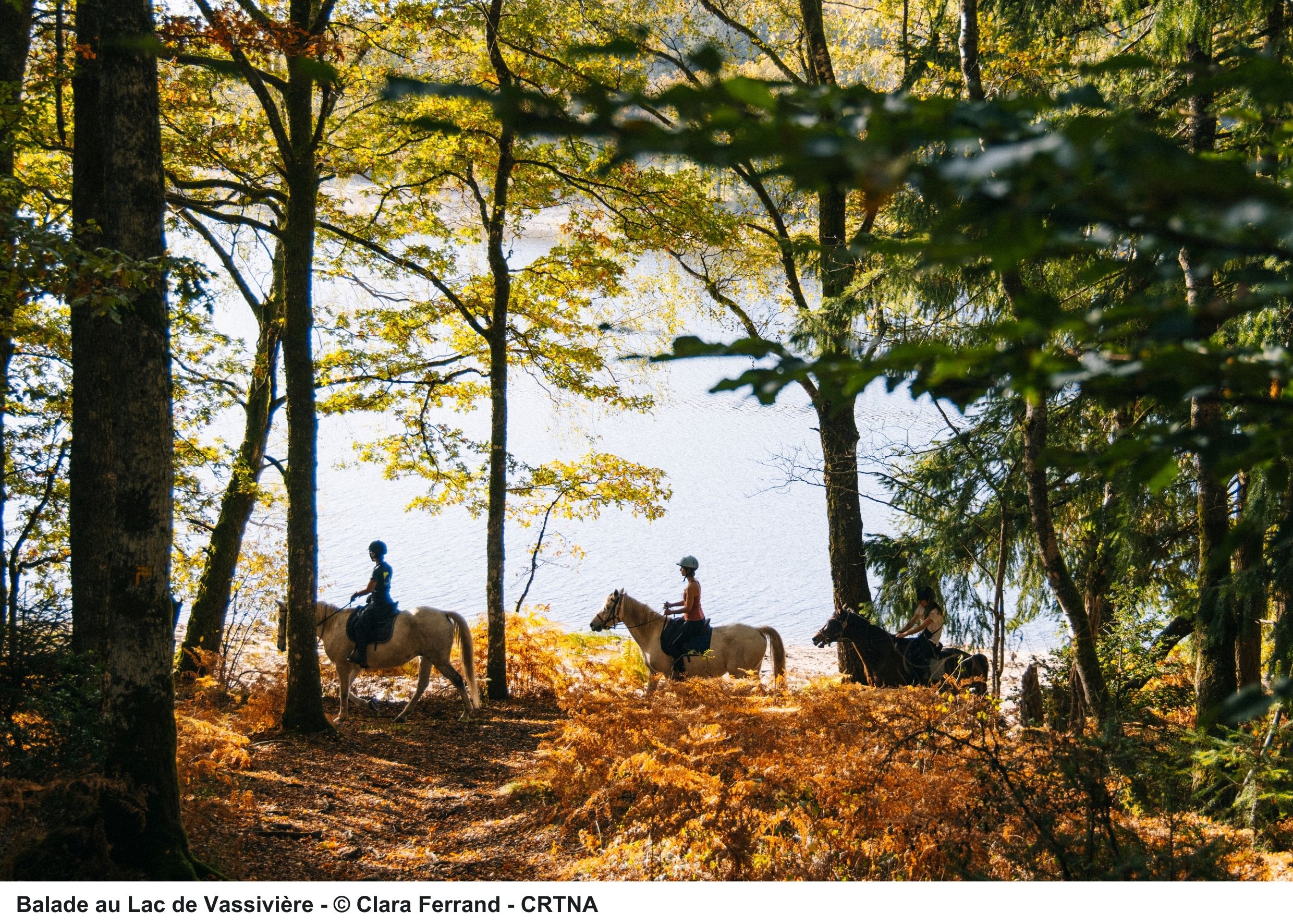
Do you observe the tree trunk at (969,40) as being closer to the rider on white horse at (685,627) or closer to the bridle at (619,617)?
the rider on white horse at (685,627)

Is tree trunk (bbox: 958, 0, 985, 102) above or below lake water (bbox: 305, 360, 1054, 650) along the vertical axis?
above

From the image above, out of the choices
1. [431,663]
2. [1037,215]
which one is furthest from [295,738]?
[1037,215]

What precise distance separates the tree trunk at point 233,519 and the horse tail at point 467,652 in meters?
3.57

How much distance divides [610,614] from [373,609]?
9.49 feet

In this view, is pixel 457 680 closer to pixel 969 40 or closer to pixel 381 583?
pixel 381 583

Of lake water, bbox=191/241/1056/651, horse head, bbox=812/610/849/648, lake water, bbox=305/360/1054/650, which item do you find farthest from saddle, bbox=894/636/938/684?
lake water, bbox=305/360/1054/650

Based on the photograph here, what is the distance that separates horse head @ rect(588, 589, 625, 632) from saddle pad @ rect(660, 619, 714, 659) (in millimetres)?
662

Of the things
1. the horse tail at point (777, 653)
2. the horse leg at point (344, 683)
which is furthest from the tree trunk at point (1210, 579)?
the horse leg at point (344, 683)

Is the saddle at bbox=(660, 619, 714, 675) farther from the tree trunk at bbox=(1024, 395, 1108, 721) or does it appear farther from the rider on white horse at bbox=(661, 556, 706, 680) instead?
the tree trunk at bbox=(1024, 395, 1108, 721)

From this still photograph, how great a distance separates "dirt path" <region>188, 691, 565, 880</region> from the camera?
6.42 metres

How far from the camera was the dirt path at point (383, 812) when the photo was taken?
6422 mm

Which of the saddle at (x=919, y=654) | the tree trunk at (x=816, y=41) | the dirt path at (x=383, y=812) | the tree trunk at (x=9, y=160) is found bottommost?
the dirt path at (x=383, y=812)

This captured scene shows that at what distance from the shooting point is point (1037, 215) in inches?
51.8

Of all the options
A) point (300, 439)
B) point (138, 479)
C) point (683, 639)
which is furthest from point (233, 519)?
point (138, 479)
